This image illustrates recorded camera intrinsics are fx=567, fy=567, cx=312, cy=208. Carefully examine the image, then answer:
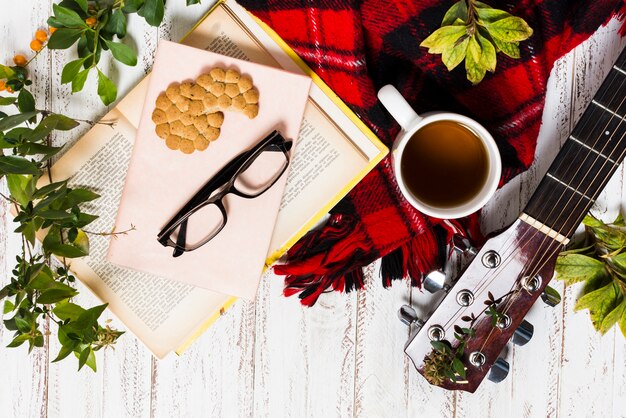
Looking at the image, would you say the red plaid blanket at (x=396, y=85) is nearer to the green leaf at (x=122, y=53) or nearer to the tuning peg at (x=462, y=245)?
the tuning peg at (x=462, y=245)

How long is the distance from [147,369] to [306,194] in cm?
35

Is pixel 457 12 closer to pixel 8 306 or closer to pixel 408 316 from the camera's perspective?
pixel 408 316

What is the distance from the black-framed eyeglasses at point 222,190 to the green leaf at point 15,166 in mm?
178

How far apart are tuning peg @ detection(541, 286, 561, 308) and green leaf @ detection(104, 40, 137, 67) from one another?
2.11 ft

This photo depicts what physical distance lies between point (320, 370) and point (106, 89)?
0.50 metres

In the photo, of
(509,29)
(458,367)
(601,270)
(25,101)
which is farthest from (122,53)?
(601,270)

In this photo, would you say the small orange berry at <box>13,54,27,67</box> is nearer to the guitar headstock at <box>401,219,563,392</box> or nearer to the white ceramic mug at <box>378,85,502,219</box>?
the white ceramic mug at <box>378,85,502,219</box>

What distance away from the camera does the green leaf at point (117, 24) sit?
75cm

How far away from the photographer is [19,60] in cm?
80

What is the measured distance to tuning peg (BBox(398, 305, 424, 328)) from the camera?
0.80 m

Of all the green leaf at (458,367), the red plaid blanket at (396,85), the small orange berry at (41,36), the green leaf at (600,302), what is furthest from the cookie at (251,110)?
the green leaf at (600,302)

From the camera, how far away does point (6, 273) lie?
2.75ft

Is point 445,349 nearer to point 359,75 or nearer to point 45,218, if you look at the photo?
point 359,75


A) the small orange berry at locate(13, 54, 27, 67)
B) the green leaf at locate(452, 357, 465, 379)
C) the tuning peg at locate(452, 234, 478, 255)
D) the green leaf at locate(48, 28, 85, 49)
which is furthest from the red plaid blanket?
the small orange berry at locate(13, 54, 27, 67)
